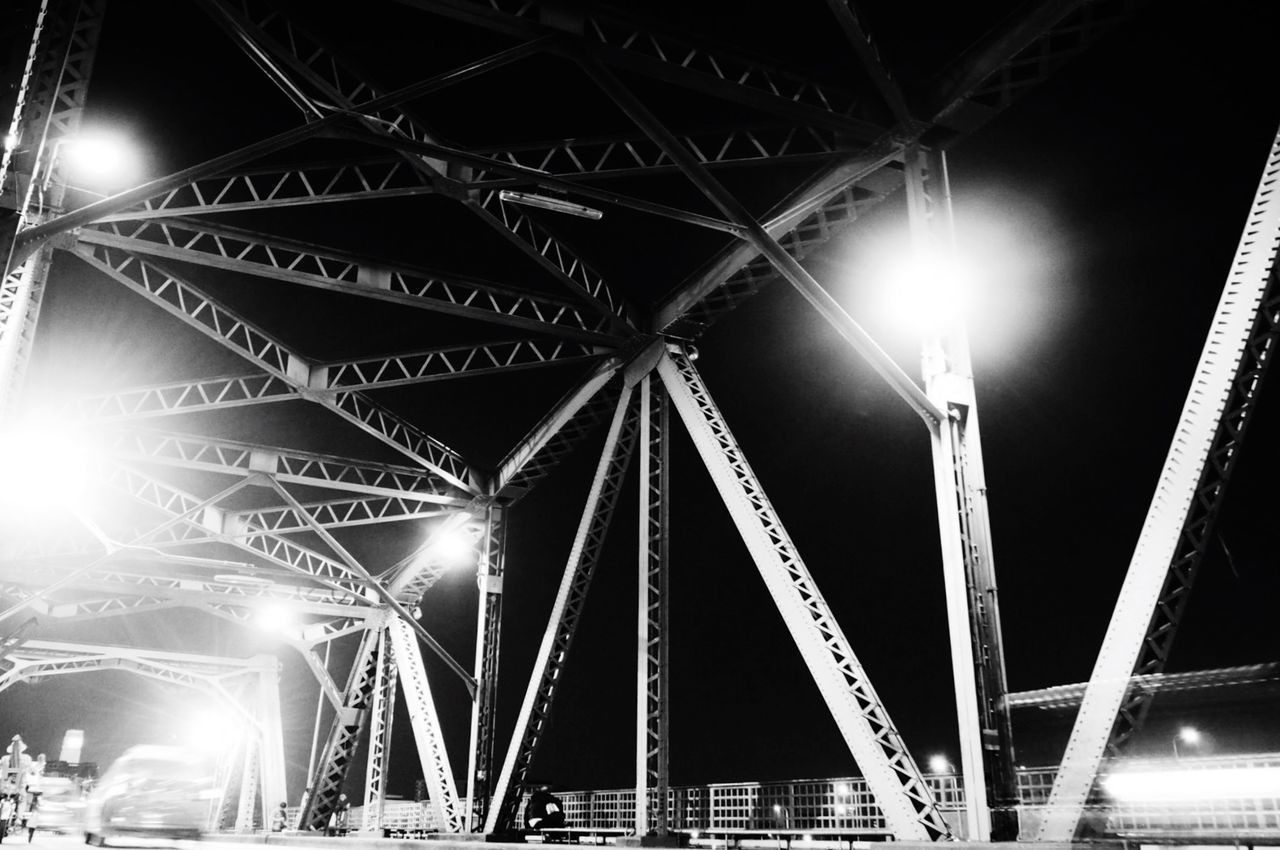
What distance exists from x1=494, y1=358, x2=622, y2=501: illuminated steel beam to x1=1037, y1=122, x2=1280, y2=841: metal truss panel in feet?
32.6

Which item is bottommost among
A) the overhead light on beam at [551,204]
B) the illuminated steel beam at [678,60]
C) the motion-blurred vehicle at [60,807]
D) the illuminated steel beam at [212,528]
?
the motion-blurred vehicle at [60,807]

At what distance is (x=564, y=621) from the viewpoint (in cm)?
1562

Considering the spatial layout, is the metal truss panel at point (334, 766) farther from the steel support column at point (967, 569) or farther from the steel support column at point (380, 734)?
the steel support column at point (967, 569)

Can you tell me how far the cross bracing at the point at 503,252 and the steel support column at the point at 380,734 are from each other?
3801 millimetres

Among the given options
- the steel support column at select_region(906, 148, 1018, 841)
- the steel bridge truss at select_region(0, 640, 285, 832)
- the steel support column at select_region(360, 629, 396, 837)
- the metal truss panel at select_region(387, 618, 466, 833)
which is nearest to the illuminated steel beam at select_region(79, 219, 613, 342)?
the steel support column at select_region(906, 148, 1018, 841)

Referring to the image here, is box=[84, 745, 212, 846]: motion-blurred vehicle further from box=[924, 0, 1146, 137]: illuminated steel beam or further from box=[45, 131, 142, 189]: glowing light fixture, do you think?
box=[924, 0, 1146, 137]: illuminated steel beam

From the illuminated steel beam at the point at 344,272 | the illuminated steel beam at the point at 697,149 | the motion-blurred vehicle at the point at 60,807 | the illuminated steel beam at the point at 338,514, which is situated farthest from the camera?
the motion-blurred vehicle at the point at 60,807

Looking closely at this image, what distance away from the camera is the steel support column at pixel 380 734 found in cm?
2419

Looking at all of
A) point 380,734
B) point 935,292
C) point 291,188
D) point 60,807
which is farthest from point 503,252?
point 60,807

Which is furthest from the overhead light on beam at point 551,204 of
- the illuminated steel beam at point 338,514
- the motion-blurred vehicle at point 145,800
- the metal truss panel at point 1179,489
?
the motion-blurred vehicle at point 145,800

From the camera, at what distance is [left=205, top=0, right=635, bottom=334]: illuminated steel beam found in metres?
9.07

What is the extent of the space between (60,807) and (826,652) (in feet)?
128

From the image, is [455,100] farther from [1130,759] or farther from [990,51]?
[1130,759]

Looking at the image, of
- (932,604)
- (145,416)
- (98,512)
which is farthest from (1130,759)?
(98,512)
